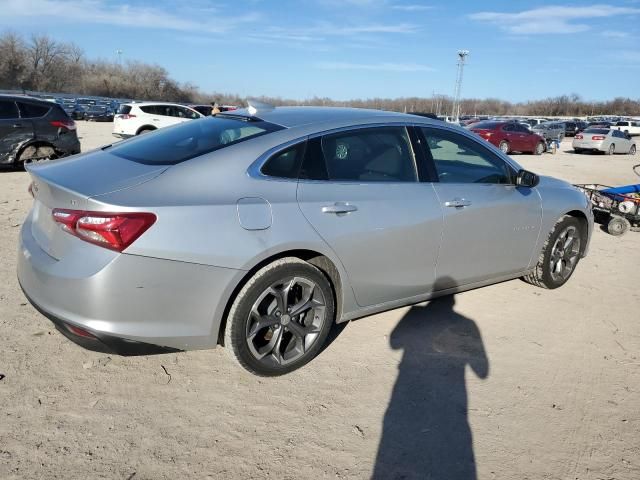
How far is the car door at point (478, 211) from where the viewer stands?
12.4 ft

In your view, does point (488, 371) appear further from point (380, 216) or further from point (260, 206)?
point (260, 206)

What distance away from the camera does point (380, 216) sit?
335 cm

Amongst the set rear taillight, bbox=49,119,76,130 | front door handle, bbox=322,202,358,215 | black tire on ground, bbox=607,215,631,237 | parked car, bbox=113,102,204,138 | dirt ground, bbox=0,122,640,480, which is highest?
parked car, bbox=113,102,204,138

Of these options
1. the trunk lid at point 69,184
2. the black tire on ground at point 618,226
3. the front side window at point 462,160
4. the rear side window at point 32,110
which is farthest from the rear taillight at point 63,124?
the black tire on ground at point 618,226

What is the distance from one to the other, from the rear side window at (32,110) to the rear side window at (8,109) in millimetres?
104

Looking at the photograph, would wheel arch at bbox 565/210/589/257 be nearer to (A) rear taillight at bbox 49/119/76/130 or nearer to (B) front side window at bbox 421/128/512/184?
(B) front side window at bbox 421/128/512/184

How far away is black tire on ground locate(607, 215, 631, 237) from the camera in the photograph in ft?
24.9

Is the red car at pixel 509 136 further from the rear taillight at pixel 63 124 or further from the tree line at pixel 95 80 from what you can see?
the tree line at pixel 95 80

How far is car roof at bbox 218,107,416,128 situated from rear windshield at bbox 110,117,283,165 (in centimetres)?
11

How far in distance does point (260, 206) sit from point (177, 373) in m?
1.21

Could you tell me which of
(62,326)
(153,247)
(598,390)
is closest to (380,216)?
(153,247)

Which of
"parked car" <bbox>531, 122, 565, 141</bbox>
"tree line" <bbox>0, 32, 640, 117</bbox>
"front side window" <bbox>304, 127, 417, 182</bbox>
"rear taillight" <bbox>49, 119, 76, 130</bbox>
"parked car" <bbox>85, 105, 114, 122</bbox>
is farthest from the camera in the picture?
"tree line" <bbox>0, 32, 640, 117</bbox>

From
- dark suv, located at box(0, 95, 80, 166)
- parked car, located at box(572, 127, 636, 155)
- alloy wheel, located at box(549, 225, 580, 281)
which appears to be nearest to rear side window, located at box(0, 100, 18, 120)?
dark suv, located at box(0, 95, 80, 166)

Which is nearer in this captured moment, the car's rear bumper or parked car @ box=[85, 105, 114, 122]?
the car's rear bumper
